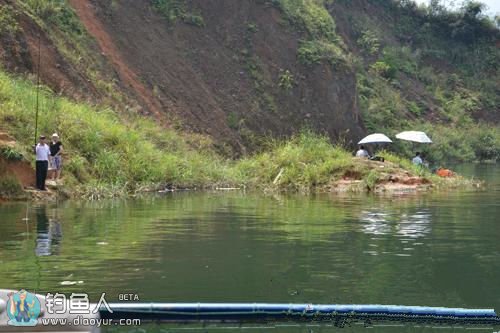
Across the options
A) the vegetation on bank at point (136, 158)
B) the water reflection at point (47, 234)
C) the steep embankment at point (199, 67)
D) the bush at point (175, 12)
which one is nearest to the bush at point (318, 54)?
the steep embankment at point (199, 67)

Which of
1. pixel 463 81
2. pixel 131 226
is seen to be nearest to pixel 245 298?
pixel 131 226

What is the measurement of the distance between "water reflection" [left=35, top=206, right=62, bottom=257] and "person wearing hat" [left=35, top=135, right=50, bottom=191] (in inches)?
126

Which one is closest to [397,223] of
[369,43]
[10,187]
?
[10,187]

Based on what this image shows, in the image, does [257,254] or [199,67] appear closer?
[257,254]

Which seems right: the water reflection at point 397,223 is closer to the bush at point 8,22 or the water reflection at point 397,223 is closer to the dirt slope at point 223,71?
the bush at point 8,22

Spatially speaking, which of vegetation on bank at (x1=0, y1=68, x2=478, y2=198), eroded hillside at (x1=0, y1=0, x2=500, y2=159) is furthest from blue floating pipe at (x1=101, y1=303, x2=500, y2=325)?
eroded hillside at (x1=0, y1=0, x2=500, y2=159)

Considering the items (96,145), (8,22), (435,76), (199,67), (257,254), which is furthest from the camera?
(435,76)

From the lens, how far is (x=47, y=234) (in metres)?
13.8

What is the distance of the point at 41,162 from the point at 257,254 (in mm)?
10207

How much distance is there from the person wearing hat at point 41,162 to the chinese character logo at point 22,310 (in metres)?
14.8

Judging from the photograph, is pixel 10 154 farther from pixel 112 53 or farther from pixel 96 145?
pixel 112 53

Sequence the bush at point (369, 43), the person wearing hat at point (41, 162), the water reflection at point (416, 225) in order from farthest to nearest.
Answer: the bush at point (369, 43), the person wearing hat at point (41, 162), the water reflection at point (416, 225)

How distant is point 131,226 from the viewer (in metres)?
15.4

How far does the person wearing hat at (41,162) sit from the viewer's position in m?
20.7
